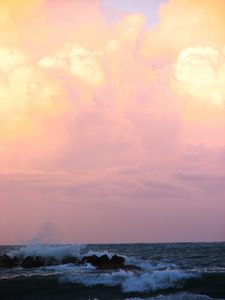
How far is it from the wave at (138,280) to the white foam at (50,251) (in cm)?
1963

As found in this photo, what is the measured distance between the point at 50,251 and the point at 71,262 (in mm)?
5811

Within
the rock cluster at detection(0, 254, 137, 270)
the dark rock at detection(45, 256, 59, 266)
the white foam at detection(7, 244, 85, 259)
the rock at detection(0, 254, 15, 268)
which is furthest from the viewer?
the white foam at detection(7, 244, 85, 259)

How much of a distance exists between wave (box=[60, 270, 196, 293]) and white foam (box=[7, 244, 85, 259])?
19634 mm

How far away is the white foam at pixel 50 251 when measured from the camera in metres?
46.1

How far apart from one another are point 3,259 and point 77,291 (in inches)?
768

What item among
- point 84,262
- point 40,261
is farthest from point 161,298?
point 40,261

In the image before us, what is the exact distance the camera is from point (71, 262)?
41438 mm

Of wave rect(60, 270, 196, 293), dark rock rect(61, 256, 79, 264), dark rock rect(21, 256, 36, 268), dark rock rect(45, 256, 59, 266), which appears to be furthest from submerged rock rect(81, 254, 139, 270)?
wave rect(60, 270, 196, 293)

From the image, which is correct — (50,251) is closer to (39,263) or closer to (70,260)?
(70,260)

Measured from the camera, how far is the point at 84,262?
38.5 m

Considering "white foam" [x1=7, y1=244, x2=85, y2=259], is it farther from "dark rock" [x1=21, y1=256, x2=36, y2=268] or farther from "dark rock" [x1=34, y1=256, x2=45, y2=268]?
"dark rock" [x1=21, y1=256, x2=36, y2=268]

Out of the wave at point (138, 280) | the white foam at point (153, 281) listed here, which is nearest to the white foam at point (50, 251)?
the wave at point (138, 280)

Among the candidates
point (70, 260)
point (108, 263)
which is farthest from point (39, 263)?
point (108, 263)

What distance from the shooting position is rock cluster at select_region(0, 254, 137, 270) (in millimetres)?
35222
